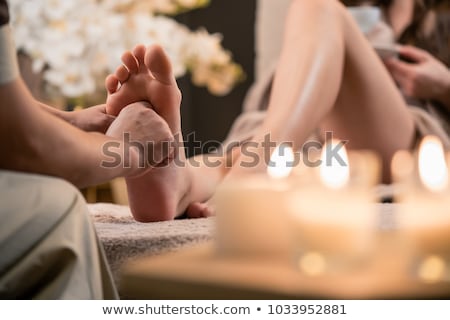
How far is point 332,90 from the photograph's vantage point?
34.7 inches

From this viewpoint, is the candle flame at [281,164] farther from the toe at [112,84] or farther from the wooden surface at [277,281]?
the toe at [112,84]

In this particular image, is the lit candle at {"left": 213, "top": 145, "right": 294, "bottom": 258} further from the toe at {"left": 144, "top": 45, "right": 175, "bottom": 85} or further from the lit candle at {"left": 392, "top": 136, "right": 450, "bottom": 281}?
the toe at {"left": 144, "top": 45, "right": 175, "bottom": 85}

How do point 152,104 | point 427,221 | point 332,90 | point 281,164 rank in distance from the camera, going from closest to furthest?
point 427,221
point 281,164
point 152,104
point 332,90

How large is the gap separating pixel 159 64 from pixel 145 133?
0.10m

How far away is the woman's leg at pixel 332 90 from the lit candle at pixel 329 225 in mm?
321

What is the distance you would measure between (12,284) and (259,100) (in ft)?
2.70

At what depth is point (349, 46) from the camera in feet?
3.03

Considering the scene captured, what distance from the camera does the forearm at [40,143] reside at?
468 millimetres

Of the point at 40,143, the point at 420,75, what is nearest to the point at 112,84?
the point at 40,143

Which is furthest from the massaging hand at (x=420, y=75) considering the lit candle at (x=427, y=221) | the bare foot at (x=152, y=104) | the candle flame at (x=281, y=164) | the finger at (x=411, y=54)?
the lit candle at (x=427, y=221)

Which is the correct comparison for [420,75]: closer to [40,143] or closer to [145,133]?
[145,133]

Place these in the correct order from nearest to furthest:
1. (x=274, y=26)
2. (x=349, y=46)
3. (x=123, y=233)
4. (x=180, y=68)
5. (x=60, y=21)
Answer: (x=123, y=233) < (x=349, y=46) < (x=60, y=21) < (x=180, y=68) < (x=274, y=26)
